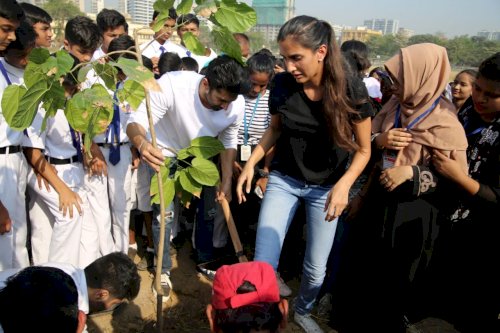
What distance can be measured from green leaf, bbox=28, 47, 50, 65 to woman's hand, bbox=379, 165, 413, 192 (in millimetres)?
1620

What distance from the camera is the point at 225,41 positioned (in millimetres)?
1471

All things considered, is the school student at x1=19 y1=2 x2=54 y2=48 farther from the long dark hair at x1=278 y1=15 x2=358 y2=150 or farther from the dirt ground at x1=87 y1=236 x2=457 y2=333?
the long dark hair at x1=278 y1=15 x2=358 y2=150

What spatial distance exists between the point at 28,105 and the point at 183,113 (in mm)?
1191

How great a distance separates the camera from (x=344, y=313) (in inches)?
107

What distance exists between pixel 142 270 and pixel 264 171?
1279 millimetres

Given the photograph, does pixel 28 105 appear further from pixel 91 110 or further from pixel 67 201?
pixel 67 201

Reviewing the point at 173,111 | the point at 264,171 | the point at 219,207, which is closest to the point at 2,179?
the point at 173,111

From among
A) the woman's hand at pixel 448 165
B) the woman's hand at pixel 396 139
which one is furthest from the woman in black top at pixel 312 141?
the woman's hand at pixel 448 165

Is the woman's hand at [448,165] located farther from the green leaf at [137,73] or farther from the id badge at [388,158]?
the green leaf at [137,73]

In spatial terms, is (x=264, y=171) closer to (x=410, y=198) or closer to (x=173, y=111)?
(x=173, y=111)

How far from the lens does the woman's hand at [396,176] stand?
1940 millimetres

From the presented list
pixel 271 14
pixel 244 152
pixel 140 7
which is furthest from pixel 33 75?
pixel 271 14

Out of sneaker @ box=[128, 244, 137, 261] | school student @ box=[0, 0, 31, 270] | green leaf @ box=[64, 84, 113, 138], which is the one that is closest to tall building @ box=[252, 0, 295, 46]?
sneaker @ box=[128, 244, 137, 261]

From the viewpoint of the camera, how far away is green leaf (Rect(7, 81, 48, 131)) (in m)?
1.24
